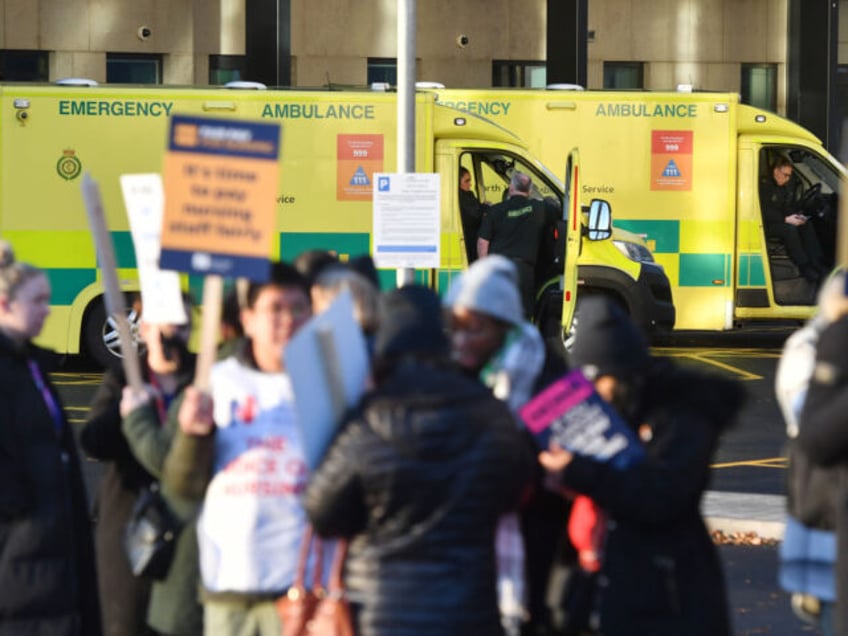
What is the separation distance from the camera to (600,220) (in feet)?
57.5

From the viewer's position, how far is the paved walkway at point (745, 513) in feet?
32.7

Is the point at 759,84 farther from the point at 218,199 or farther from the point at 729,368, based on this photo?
the point at 218,199

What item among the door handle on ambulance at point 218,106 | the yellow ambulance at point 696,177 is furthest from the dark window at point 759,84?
the door handle on ambulance at point 218,106

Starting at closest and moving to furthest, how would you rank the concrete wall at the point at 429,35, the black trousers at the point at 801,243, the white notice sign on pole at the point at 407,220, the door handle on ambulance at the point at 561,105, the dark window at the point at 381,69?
1. the white notice sign on pole at the point at 407,220
2. the door handle on ambulance at the point at 561,105
3. the black trousers at the point at 801,243
4. the concrete wall at the point at 429,35
5. the dark window at the point at 381,69

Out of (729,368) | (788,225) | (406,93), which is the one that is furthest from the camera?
(788,225)

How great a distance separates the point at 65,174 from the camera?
1764 cm

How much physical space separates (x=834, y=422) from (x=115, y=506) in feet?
7.44

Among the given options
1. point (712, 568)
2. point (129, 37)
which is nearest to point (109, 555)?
point (712, 568)

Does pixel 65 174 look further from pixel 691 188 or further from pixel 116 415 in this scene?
pixel 116 415

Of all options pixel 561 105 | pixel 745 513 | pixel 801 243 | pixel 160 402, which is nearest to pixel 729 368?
pixel 801 243

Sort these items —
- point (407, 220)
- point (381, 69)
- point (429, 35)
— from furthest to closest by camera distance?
point (381, 69), point (429, 35), point (407, 220)

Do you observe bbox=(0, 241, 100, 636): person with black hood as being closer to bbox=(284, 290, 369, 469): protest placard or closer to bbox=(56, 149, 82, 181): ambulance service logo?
bbox=(284, 290, 369, 469): protest placard

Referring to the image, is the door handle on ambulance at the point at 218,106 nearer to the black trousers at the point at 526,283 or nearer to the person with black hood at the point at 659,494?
the black trousers at the point at 526,283

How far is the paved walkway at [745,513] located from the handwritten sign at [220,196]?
17.8 ft
